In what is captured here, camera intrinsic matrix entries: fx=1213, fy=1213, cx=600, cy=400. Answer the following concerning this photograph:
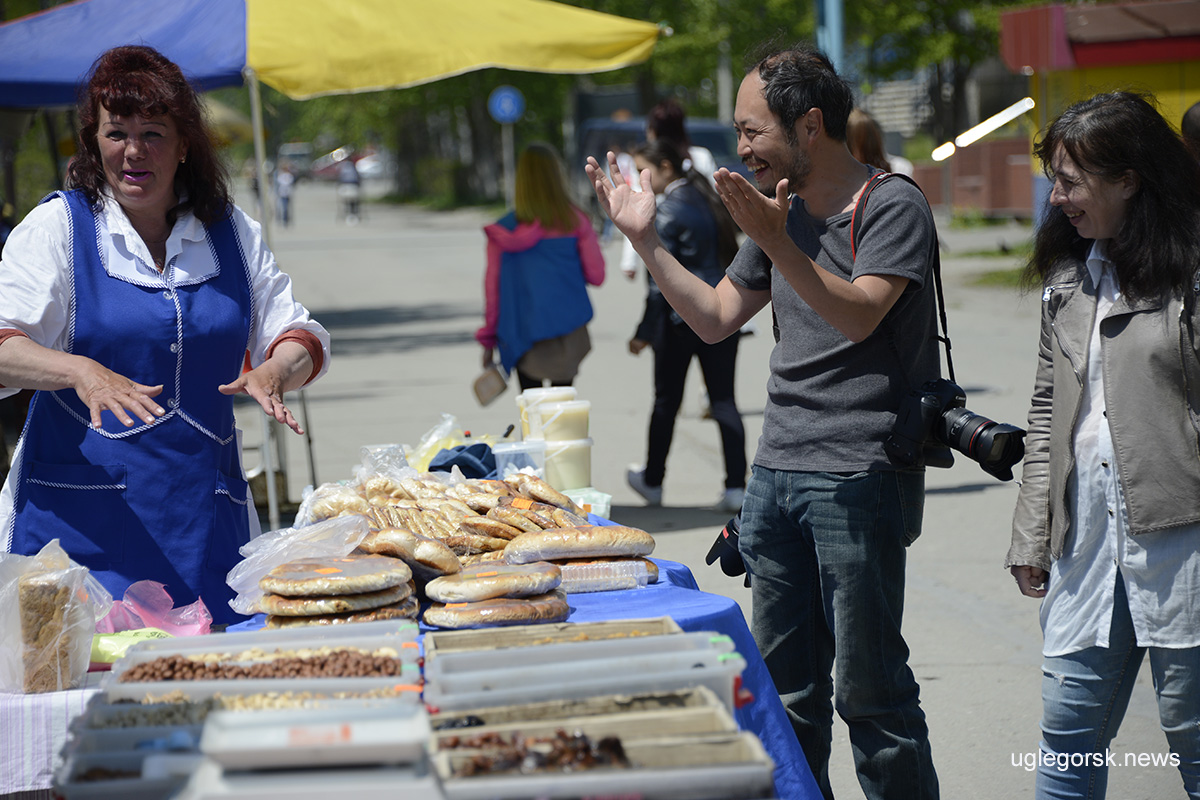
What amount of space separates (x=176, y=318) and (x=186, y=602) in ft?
2.29

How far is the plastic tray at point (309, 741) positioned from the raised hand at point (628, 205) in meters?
1.55

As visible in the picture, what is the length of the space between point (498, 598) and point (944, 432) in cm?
109

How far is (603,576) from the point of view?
294cm

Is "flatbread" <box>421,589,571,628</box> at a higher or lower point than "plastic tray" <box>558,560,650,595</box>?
higher

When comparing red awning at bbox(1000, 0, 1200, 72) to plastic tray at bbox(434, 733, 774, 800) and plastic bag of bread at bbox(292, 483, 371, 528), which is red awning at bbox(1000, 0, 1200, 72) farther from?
plastic tray at bbox(434, 733, 774, 800)

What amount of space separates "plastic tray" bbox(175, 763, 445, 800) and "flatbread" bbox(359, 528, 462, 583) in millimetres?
1282

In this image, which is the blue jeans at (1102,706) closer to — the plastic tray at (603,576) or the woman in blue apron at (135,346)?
the plastic tray at (603,576)

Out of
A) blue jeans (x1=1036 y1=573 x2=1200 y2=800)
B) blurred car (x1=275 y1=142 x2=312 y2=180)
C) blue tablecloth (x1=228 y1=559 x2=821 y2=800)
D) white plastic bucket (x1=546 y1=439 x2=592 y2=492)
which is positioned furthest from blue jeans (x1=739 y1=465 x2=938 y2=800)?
blurred car (x1=275 y1=142 x2=312 y2=180)

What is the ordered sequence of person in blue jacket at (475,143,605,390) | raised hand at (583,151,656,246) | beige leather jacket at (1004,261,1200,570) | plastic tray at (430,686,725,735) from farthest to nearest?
1. person in blue jacket at (475,143,605,390)
2. raised hand at (583,151,656,246)
3. beige leather jacket at (1004,261,1200,570)
4. plastic tray at (430,686,725,735)

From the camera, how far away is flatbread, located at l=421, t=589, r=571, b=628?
247 cm

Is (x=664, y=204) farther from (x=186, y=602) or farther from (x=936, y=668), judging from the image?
(x=186, y=602)

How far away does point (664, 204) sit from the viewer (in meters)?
6.99

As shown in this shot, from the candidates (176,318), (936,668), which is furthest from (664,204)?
(176,318)

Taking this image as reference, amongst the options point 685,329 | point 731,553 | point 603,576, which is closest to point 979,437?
point 731,553
